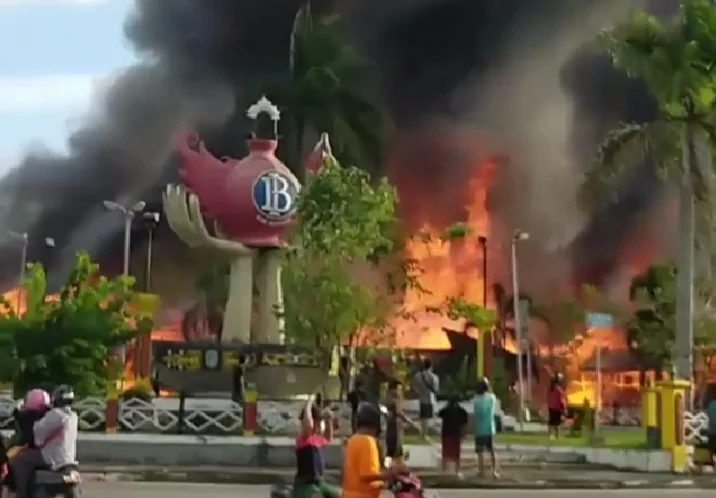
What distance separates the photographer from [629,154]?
92.0ft

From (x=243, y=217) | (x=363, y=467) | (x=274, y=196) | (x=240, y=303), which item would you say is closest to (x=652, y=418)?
(x=274, y=196)

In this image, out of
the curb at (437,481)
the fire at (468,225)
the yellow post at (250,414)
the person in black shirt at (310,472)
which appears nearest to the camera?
the person in black shirt at (310,472)

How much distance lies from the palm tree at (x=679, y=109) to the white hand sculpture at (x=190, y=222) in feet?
32.1

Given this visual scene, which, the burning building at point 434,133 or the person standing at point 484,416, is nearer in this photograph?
the person standing at point 484,416

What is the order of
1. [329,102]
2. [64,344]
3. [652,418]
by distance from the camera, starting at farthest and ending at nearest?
[329,102], [64,344], [652,418]

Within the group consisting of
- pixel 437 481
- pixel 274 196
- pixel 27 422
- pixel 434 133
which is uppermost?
pixel 434 133

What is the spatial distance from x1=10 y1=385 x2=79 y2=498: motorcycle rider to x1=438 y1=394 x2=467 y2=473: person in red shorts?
11.1 metres

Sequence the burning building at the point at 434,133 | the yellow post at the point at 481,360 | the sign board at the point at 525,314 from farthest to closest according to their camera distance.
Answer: the burning building at the point at 434,133 → the sign board at the point at 525,314 → the yellow post at the point at 481,360

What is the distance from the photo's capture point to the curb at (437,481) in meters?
20.4

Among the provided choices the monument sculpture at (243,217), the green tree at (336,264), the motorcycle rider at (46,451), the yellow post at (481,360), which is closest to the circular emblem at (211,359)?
the monument sculpture at (243,217)

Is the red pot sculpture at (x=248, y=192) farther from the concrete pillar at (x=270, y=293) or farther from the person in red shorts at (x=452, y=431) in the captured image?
the person in red shorts at (x=452, y=431)

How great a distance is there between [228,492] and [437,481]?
3457mm

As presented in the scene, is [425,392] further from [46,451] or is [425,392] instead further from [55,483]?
[55,483]

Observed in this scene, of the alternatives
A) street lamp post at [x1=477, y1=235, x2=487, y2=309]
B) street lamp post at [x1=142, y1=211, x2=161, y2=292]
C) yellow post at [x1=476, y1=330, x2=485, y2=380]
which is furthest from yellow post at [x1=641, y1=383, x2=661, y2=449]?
street lamp post at [x1=477, y1=235, x2=487, y2=309]
